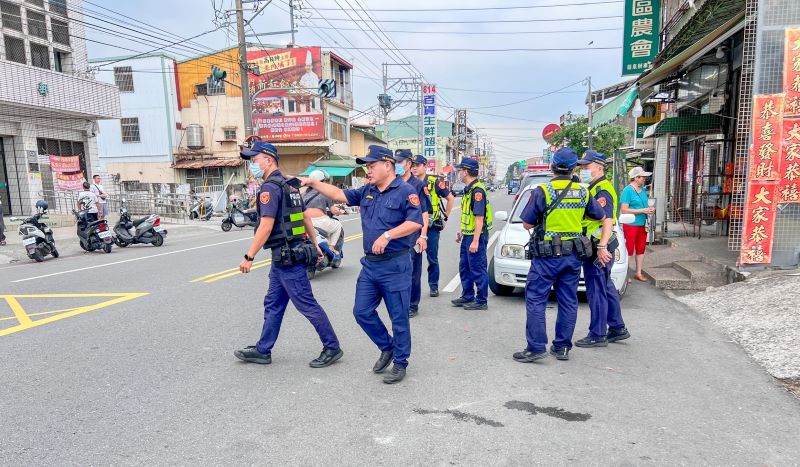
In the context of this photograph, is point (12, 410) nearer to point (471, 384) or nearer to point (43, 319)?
point (43, 319)

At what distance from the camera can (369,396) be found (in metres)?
3.68

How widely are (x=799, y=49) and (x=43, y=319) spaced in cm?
959

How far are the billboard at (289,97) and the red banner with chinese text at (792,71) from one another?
85.9 feet

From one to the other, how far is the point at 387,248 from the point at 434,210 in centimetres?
278

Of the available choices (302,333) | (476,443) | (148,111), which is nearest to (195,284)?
(302,333)

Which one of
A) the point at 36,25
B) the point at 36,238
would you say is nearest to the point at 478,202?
the point at 36,238

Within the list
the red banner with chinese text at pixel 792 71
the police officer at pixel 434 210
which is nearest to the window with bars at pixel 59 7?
the police officer at pixel 434 210

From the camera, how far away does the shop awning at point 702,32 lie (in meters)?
7.47

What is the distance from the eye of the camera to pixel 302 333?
17.0 feet

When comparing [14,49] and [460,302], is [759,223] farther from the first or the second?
[14,49]

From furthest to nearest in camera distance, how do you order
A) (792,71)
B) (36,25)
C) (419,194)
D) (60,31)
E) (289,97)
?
(289,97) < (60,31) < (36,25) < (792,71) < (419,194)

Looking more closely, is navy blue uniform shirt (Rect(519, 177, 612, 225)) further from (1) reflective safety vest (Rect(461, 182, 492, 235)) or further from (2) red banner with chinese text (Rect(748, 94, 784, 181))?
(2) red banner with chinese text (Rect(748, 94, 784, 181))

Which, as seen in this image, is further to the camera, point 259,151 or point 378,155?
point 259,151

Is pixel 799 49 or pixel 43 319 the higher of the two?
pixel 799 49
